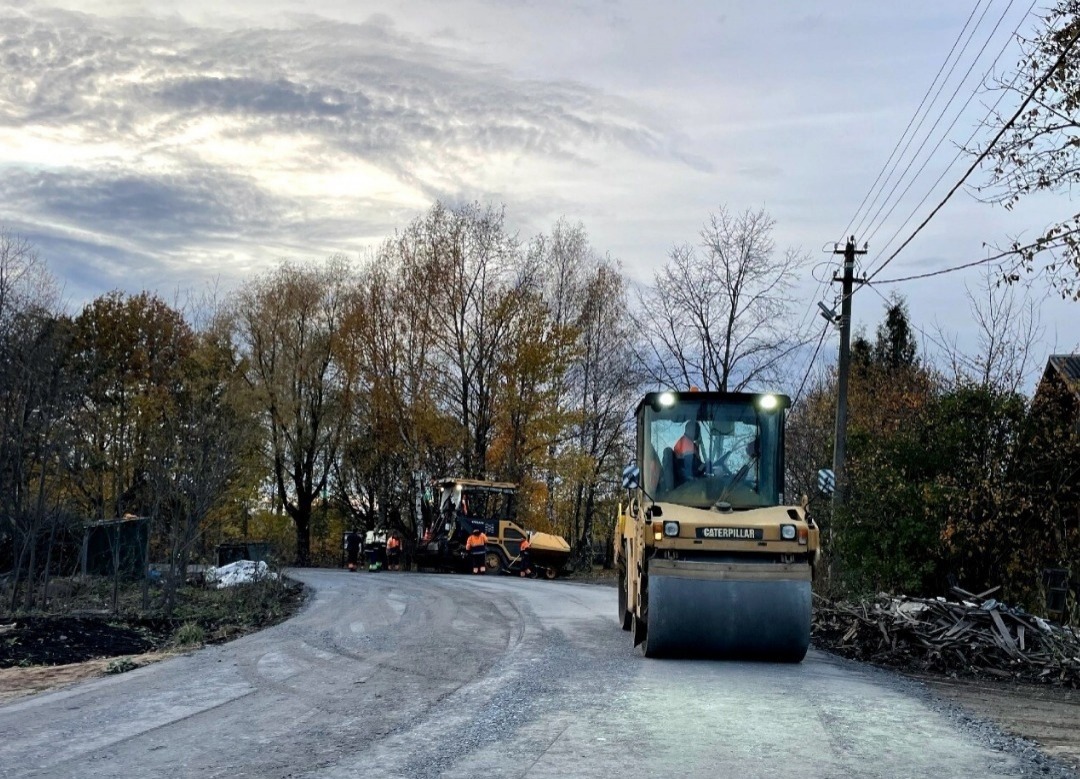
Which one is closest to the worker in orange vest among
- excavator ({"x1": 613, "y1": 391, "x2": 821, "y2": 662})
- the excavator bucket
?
excavator ({"x1": 613, "y1": 391, "x2": 821, "y2": 662})

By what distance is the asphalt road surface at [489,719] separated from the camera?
741 centimetres

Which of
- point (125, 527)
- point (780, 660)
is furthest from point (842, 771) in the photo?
point (125, 527)

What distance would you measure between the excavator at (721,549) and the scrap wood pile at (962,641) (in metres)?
2.27

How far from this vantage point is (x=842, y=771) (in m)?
7.30

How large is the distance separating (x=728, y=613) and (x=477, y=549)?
91.0 feet

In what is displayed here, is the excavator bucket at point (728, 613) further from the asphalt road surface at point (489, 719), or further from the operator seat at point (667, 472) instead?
the operator seat at point (667, 472)

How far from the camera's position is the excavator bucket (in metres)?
12.3

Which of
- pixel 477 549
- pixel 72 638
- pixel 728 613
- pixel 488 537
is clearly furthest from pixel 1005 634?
pixel 488 537

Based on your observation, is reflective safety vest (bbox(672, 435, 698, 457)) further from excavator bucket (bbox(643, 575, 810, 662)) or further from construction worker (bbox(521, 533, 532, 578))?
construction worker (bbox(521, 533, 532, 578))

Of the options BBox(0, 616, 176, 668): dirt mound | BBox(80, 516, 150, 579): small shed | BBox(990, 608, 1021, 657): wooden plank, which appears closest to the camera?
BBox(990, 608, 1021, 657): wooden plank

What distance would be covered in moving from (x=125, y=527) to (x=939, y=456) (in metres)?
20.2

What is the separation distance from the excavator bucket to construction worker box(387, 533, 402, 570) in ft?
114

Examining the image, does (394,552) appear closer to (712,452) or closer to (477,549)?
(477,549)

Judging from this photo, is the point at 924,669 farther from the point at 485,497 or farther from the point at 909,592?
the point at 485,497
